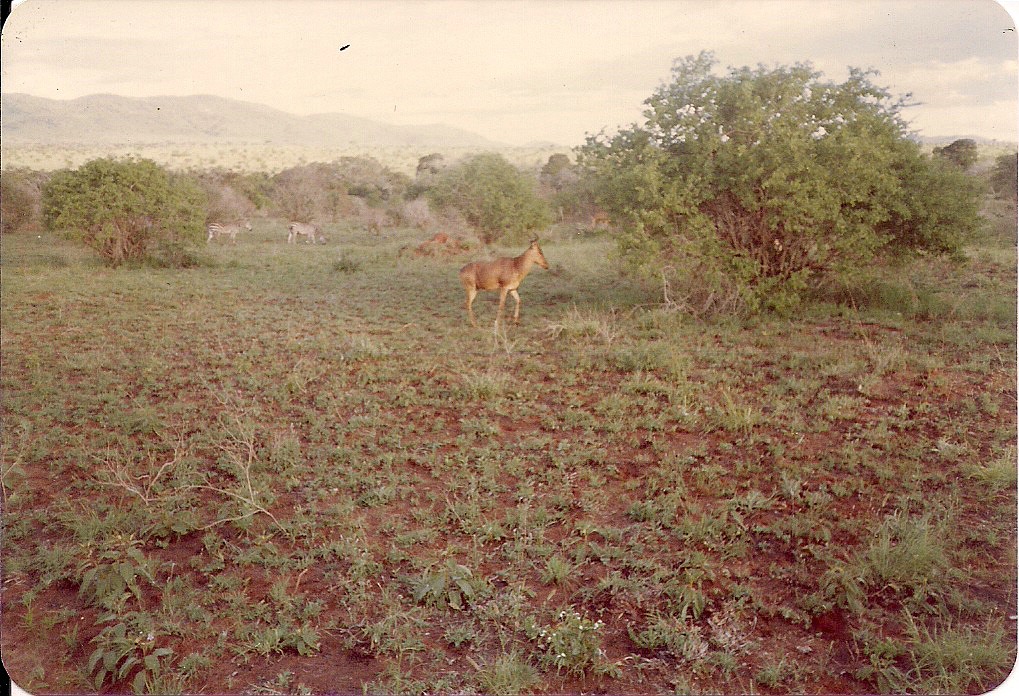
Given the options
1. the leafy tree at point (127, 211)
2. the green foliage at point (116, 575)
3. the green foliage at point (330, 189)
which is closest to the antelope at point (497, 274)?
the green foliage at point (116, 575)

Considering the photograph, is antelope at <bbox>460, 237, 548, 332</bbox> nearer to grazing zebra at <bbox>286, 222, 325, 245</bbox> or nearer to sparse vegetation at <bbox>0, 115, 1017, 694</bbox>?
sparse vegetation at <bbox>0, 115, 1017, 694</bbox>

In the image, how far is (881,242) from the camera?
7.59 m

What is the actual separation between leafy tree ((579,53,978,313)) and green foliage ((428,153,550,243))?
3.12 m

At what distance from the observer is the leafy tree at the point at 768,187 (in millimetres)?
7352

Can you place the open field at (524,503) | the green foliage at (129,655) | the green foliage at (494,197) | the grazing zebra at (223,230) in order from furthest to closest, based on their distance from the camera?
the grazing zebra at (223,230)
the green foliage at (494,197)
the open field at (524,503)
the green foliage at (129,655)

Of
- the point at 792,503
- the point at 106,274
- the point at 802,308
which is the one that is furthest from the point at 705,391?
the point at 106,274

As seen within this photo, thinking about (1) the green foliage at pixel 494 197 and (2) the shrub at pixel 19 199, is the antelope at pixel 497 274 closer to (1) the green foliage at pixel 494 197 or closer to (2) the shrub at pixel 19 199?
(1) the green foliage at pixel 494 197

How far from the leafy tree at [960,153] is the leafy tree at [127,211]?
12235mm

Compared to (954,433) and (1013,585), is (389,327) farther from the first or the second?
(1013,585)

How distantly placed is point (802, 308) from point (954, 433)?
300 cm

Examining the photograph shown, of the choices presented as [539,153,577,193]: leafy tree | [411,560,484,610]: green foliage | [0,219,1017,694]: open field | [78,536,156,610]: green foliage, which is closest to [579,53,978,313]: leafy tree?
[0,219,1017,694]: open field

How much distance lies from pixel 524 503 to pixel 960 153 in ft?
22.4

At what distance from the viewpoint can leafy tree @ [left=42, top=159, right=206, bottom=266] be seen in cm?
1232

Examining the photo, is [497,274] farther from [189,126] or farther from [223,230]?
[223,230]
